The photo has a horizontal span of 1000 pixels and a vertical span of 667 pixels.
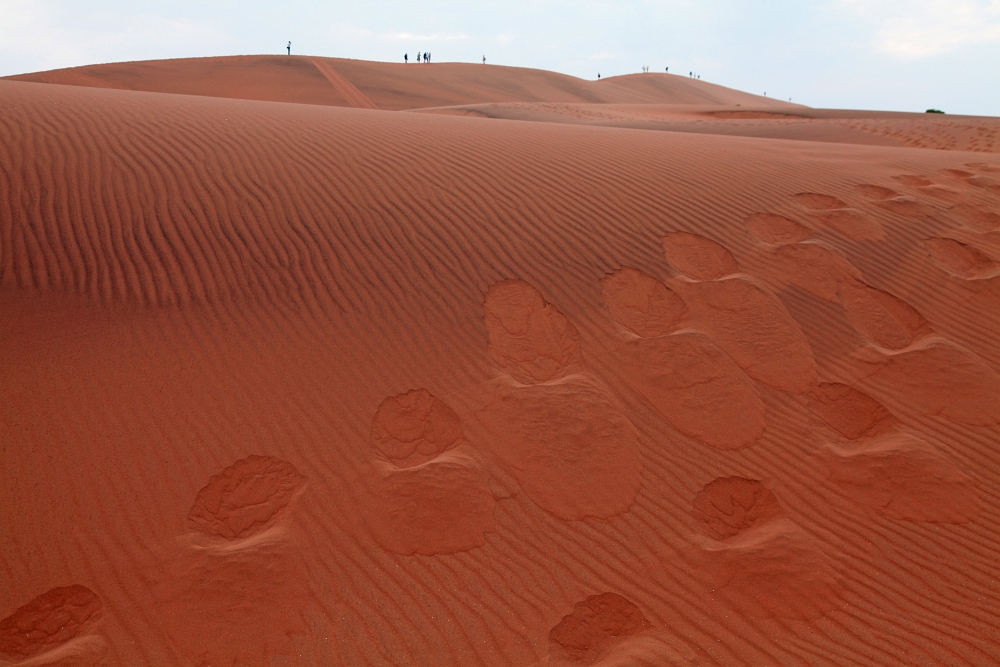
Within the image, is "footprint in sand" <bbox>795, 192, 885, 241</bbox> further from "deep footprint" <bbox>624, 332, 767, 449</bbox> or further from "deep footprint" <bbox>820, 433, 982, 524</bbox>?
"deep footprint" <bbox>820, 433, 982, 524</bbox>

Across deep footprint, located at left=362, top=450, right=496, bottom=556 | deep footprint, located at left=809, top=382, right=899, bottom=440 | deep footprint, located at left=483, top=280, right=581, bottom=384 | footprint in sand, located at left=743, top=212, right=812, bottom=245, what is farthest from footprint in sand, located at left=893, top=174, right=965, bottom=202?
deep footprint, located at left=362, top=450, right=496, bottom=556

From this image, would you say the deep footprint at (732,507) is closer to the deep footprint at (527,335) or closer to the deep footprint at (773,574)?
the deep footprint at (773,574)

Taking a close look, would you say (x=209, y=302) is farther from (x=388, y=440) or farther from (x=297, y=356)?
(x=388, y=440)

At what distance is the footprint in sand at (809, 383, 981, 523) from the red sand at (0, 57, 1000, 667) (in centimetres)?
3

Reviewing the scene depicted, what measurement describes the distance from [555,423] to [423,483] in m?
1.10

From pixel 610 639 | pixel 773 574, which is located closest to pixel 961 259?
pixel 773 574

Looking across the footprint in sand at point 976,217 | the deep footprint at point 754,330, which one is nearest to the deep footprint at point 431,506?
the deep footprint at point 754,330

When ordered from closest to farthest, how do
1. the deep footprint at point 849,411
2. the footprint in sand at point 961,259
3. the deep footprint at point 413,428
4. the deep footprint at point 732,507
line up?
the deep footprint at point 732,507 → the deep footprint at point 413,428 → the deep footprint at point 849,411 → the footprint in sand at point 961,259

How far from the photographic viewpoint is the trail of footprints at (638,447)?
3.71 meters

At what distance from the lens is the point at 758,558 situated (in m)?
3.94

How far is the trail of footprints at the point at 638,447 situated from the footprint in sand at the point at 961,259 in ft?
0.73

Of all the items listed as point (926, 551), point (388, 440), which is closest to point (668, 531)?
point (926, 551)

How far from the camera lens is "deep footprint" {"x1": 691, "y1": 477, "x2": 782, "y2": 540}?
4184mm

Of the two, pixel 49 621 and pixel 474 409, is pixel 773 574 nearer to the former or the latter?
pixel 474 409
